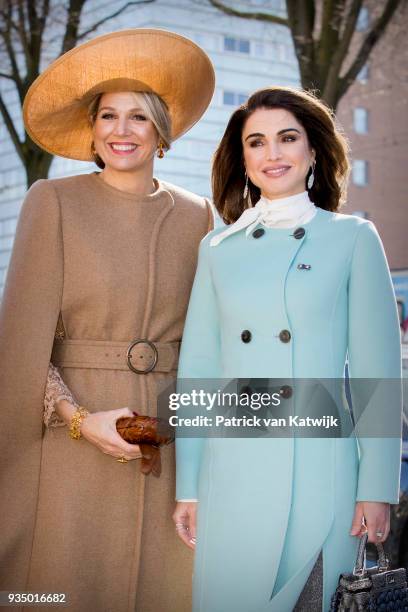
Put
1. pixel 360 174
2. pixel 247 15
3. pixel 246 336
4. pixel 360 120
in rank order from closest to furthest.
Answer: pixel 246 336, pixel 247 15, pixel 360 120, pixel 360 174

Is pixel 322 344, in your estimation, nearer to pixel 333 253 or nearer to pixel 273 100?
pixel 333 253

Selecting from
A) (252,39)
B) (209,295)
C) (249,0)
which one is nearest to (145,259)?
(209,295)

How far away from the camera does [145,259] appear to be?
2939 millimetres

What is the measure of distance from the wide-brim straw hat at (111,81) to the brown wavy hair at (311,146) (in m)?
0.37

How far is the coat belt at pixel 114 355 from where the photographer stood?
283cm

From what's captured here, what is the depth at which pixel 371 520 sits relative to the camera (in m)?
2.25

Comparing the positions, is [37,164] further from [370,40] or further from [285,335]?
[285,335]

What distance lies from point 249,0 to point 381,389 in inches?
240

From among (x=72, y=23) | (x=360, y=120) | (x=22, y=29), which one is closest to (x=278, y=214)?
(x=72, y=23)

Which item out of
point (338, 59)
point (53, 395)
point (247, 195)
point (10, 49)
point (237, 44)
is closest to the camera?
point (53, 395)

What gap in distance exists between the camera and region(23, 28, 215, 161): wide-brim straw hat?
297cm

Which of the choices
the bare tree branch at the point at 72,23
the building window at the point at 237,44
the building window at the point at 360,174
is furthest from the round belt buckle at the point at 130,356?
the building window at the point at 360,174

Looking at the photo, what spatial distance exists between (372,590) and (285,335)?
647 mm

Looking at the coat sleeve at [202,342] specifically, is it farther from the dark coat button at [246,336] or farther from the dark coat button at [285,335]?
the dark coat button at [285,335]
